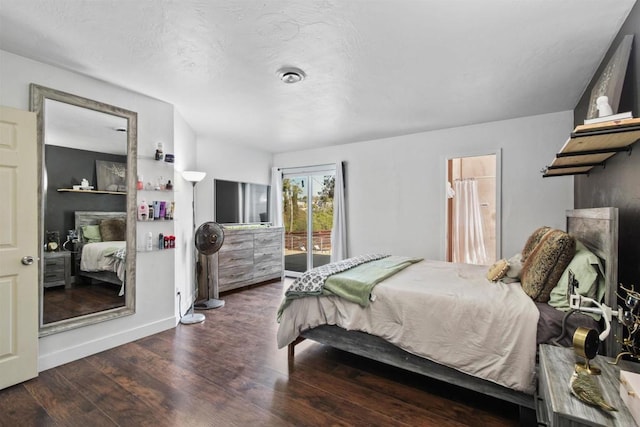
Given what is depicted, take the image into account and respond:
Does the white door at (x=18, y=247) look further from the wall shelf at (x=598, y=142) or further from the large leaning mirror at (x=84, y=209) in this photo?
the wall shelf at (x=598, y=142)

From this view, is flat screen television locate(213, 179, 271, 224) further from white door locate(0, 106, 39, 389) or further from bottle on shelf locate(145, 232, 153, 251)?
white door locate(0, 106, 39, 389)

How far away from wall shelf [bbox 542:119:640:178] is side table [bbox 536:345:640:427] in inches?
43.2

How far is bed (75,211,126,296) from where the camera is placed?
2.67 m

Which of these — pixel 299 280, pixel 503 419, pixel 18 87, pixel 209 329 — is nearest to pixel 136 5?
pixel 18 87

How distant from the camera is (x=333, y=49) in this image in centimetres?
217

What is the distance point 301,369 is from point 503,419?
1450 mm

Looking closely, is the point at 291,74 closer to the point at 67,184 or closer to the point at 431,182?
the point at 67,184

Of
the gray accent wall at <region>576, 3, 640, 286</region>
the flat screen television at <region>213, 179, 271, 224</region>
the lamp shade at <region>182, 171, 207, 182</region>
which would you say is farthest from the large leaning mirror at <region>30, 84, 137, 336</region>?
the gray accent wall at <region>576, 3, 640, 286</region>

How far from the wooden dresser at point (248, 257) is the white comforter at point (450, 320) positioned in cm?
231

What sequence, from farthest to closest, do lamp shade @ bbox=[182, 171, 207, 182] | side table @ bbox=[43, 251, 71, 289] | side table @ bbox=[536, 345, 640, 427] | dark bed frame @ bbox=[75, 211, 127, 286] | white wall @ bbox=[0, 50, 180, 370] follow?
lamp shade @ bbox=[182, 171, 207, 182], dark bed frame @ bbox=[75, 211, 127, 286], side table @ bbox=[43, 251, 71, 289], white wall @ bbox=[0, 50, 180, 370], side table @ bbox=[536, 345, 640, 427]

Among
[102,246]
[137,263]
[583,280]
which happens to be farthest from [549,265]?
[102,246]

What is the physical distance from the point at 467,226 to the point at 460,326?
326 centimetres

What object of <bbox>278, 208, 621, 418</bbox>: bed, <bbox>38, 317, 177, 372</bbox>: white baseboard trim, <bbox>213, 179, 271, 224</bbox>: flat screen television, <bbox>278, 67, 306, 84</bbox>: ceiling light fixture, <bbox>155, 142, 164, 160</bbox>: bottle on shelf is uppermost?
<bbox>278, 67, 306, 84</bbox>: ceiling light fixture

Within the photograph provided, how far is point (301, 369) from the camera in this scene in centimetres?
248
